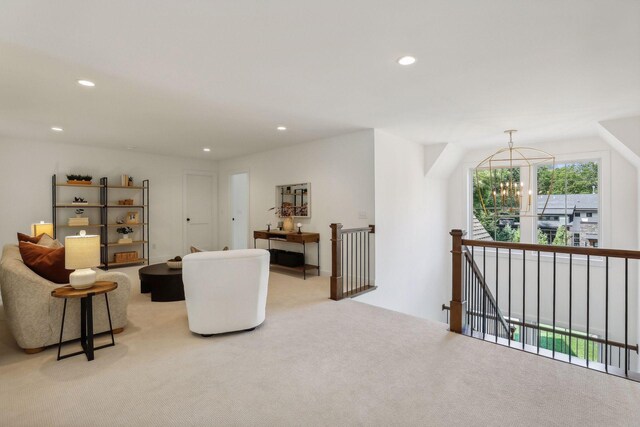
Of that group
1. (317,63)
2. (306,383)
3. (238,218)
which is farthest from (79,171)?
(306,383)

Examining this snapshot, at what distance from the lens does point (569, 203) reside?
5.81 m

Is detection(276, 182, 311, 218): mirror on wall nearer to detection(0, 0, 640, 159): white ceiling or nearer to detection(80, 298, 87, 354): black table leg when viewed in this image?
detection(0, 0, 640, 159): white ceiling

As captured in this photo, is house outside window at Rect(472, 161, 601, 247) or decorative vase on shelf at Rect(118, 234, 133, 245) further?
decorative vase on shelf at Rect(118, 234, 133, 245)

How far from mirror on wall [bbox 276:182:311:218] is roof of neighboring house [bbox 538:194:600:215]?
4.32 m

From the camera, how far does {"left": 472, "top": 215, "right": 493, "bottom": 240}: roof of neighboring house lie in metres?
6.88

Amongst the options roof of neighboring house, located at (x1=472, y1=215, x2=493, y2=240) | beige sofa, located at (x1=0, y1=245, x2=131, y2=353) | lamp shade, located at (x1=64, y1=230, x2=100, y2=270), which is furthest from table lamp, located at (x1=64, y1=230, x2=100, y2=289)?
roof of neighboring house, located at (x1=472, y1=215, x2=493, y2=240)

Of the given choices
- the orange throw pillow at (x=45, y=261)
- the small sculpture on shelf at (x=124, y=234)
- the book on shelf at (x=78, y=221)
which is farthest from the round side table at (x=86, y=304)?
the small sculpture on shelf at (x=124, y=234)

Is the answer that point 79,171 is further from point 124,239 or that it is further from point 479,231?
point 479,231

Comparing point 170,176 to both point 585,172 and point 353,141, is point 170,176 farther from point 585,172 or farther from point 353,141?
point 585,172

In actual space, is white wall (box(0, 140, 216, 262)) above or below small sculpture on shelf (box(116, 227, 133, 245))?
above

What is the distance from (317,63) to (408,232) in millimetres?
3808

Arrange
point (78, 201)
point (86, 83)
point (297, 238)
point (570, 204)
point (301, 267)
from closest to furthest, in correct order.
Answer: point (86, 83) → point (297, 238) → point (301, 267) → point (570, 204) → point (78, 201)

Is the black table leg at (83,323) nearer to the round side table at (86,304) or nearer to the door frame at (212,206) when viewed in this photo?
the round side table at (86,304)

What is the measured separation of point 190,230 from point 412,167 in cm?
511
